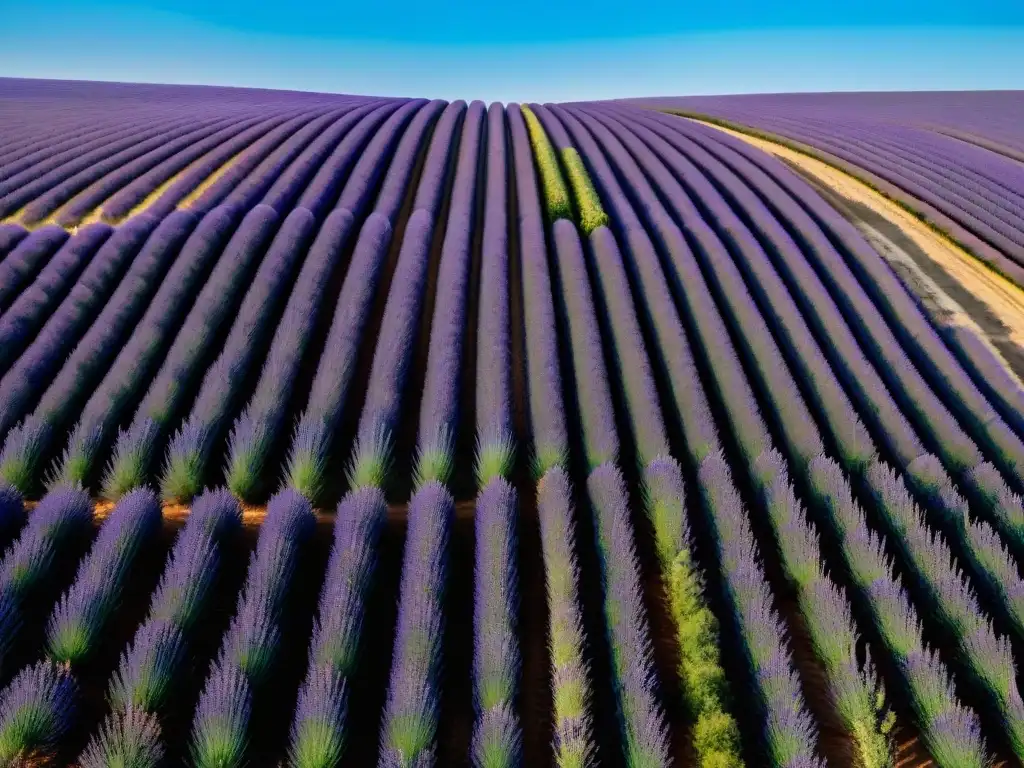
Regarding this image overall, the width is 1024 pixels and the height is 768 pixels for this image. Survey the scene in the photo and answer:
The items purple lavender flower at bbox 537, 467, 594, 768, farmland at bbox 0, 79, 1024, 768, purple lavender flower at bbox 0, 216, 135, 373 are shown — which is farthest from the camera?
purple lavender flower at bbox 0, 216, 135, 373

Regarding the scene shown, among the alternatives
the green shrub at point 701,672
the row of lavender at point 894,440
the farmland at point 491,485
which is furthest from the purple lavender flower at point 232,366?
the row of lavender at point 894,440

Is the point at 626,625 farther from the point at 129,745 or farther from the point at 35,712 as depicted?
the point at 35,712

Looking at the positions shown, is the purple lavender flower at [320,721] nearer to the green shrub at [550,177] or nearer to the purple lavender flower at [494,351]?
the purple lavender flower at [494,351]

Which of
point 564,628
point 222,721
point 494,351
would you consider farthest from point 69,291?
point 564,628

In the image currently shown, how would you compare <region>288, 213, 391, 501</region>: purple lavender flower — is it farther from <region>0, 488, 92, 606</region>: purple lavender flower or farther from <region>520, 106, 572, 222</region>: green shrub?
<region>520, 106, 572, 222</region>: green shrub

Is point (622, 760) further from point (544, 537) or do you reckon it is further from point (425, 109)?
point (425, 109)

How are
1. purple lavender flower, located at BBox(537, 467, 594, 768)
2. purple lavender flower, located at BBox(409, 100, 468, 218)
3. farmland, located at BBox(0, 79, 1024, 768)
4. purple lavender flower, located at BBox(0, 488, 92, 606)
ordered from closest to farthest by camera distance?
1. purple lavender flower, located at BBox(537, 467, 594, 768)
2. farmland, located at BBox(0, 79, 1024, 768)
3. purple lavender flower, located at BBox(0, 488, 92, 606)
4. purple lavender flower, located at BBox(409, 100, 468, 218)

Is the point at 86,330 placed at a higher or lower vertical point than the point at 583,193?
lower

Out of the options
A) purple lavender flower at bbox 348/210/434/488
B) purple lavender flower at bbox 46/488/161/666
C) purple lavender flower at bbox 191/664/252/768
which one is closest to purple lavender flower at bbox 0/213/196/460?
purple lavender flower at bbox 46/488/161/666
